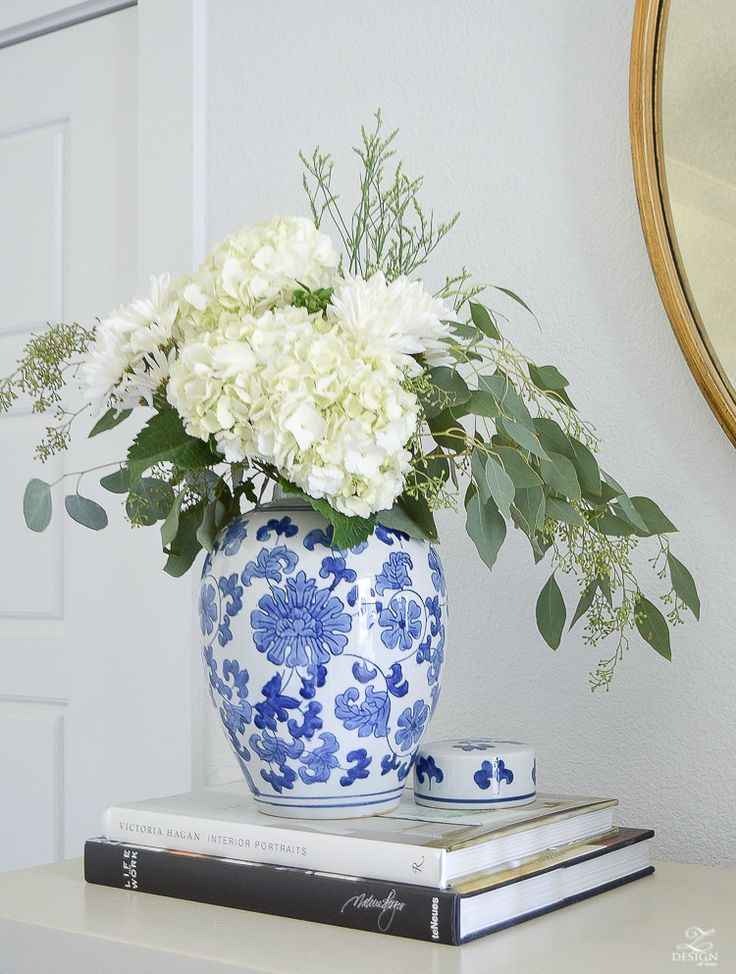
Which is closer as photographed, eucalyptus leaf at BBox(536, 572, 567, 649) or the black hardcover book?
the black hardcover book

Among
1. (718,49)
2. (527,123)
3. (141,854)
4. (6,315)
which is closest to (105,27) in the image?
(6,315)

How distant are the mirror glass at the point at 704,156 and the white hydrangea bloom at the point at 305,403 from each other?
379 millimetres

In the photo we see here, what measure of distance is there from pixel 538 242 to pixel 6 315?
87cm

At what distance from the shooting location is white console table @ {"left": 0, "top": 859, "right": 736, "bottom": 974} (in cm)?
67

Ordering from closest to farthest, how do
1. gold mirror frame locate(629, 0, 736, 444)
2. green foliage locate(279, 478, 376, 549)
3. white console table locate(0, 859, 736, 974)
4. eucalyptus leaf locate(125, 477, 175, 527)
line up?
white console table locate(0, 859, 736, 974), green foliage locate(279, 478, 376, 549), eucalyptus leaf locate(125, 477, 175, 527), gold mirror frame locate(629, 0, 736, 444)

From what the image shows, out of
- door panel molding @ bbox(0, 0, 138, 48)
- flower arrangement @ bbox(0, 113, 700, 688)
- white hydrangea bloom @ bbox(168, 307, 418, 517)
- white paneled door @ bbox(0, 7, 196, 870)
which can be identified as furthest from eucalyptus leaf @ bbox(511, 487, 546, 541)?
door panel molding @ bbox(0, 0, 138, 48)

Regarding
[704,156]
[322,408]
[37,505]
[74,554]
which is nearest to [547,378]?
[322,408]

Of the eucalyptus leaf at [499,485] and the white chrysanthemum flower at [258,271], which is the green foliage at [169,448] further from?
the eucalyptus leaf at [499,485]

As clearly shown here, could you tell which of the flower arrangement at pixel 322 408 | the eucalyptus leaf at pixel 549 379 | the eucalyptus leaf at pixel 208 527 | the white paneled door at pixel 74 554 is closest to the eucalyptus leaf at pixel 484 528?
the flower arrangement at pixel 322 408

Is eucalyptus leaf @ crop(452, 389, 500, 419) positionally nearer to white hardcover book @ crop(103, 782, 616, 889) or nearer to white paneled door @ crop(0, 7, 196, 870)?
white hardcover book @ crop(103, 782, 616, 889)

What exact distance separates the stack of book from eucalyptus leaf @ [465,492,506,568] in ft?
0.67

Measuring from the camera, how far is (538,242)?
113 centimetres

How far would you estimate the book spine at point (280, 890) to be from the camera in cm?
71

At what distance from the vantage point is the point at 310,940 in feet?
2.35
